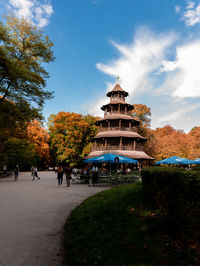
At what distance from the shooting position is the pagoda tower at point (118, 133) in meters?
33.4

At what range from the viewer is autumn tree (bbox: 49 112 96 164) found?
43438 millimetres

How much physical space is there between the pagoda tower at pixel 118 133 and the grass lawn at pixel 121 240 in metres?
26.0

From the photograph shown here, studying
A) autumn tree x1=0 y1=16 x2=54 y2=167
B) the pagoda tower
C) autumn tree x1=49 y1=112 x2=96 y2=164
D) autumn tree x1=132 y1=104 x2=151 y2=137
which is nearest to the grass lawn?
autumn tree x1=0 y1=16 x2=54 y2=167

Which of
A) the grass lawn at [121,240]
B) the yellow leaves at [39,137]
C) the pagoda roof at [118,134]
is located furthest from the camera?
the yellow leaves at [39,137]

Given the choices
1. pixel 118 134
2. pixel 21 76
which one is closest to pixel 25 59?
pixel 21 76

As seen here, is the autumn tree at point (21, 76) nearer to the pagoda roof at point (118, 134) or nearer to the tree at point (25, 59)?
the tree at point (25, 59)

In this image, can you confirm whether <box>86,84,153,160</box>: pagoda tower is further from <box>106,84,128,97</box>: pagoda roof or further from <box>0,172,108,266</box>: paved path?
<box>0,172,108,266</box>: paved path

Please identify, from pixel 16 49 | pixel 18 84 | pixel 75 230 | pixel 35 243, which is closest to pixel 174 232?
pixel 75 230

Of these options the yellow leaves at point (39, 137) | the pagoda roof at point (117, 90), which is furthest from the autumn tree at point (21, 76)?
the yellow leaves at point (39, 137)

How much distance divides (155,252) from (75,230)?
2659 millimetres

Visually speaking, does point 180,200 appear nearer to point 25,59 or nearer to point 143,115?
point 25,59

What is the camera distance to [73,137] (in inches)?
1730

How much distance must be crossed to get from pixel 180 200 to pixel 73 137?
40706 millimetres

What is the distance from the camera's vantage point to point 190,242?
11.9 ft
